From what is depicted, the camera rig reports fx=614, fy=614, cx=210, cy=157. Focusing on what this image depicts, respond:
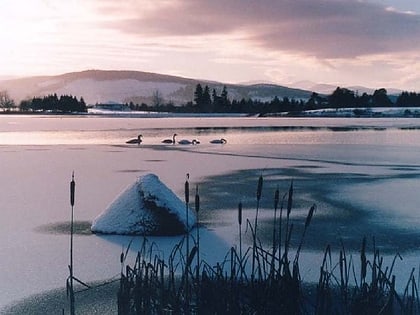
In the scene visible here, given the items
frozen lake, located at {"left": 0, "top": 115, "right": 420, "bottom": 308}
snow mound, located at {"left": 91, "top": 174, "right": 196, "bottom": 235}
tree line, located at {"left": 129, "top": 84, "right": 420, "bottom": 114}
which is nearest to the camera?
frozen lake, located at {"left": 0, "top": 115, "right": 420, "bottom": 308}

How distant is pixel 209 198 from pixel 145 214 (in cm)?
267

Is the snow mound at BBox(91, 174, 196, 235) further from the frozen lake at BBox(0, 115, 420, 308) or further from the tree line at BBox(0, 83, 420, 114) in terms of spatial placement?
the tree line at BBox(0, 83, 420, 114)

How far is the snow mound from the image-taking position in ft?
21.2

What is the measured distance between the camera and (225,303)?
354 cm

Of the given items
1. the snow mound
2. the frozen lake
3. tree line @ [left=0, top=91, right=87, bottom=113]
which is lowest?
the frozen lake

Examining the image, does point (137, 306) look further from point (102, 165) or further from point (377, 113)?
point (377, 113)

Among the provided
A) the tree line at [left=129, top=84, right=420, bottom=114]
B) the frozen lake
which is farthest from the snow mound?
the tree line at [left=129, top=84, right=420, bottom=114]

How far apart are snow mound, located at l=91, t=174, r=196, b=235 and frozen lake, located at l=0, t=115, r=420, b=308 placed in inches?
8.6

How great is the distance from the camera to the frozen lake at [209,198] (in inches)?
215

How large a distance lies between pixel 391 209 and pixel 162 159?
812 centimetres

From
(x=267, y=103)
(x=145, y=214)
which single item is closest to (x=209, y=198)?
(x=145, y=214)

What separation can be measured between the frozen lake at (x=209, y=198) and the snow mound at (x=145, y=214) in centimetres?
22

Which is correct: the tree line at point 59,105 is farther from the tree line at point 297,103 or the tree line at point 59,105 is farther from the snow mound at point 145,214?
the snow mound at point 145,214

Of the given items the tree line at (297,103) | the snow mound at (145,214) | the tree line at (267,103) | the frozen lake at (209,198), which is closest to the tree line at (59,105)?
the tree line at (267,103)
